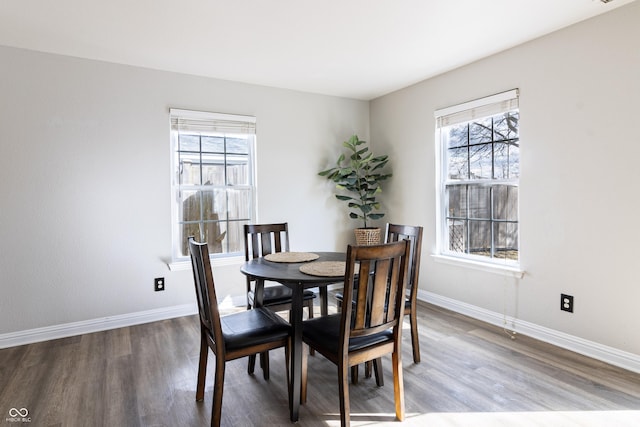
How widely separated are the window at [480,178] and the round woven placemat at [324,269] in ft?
5.91

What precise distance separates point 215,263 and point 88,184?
54.6 inches

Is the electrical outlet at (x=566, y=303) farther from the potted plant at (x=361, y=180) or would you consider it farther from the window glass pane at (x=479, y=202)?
the potted plant at (x=361, y=180)

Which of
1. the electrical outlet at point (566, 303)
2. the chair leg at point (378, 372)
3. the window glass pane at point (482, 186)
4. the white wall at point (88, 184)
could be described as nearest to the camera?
the chair leg at point (378, 372)

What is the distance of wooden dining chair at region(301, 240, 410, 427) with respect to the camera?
66.9 inches

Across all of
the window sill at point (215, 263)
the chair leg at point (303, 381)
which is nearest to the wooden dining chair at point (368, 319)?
the chair leg at point (303, 381)

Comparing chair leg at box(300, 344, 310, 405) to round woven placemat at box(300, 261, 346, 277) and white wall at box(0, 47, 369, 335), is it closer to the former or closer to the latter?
round woven placemat at box(300, 261, 346, 277)

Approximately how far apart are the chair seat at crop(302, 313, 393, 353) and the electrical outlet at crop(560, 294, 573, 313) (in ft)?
5.65

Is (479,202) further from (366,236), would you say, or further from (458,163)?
(366,236)

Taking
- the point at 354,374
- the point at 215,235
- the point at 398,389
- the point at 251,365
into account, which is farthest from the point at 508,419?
the point at 215,235

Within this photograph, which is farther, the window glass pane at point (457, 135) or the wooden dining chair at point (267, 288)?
the window glass pane at point (457, 135)

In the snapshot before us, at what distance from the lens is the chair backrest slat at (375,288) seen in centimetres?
168

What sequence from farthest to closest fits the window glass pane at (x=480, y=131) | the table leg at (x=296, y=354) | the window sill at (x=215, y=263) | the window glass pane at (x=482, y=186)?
the window sill at (x=215, y=263)
the window glass pane at (x=480, y=131)
the window glass pane at (x=482, y=186)
the table leg at (x=296, y=354)

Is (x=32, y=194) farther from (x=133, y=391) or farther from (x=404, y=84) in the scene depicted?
(x=404, y=84)

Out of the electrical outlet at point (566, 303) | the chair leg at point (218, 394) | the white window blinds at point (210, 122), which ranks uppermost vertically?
the white window blinds at point (210, 122)
